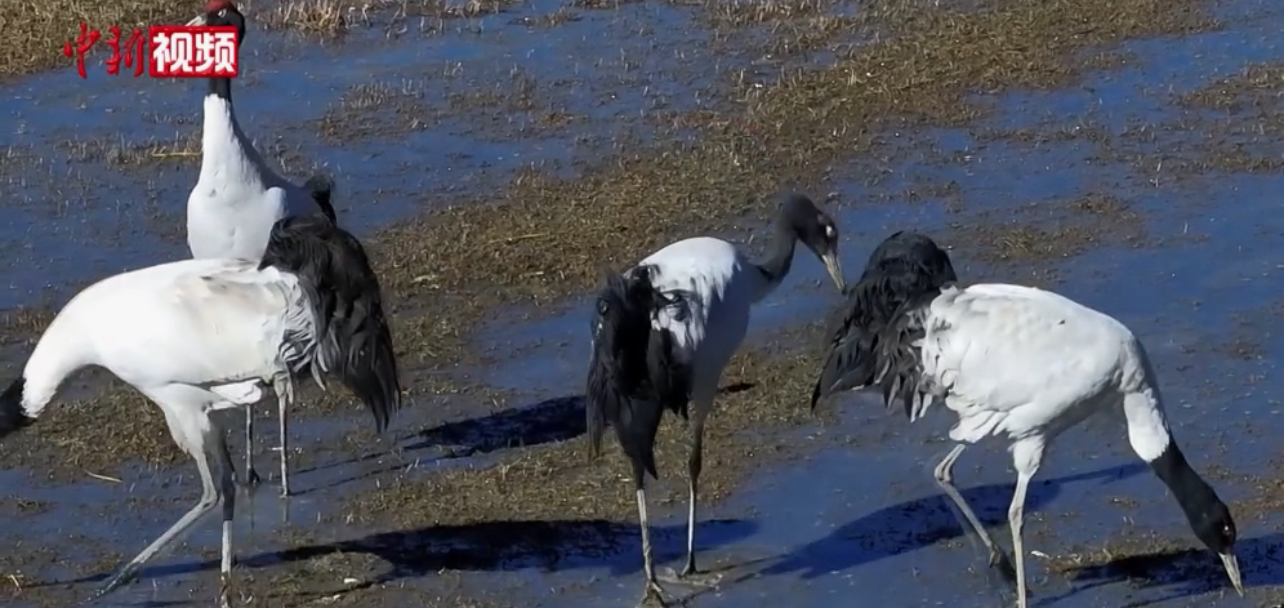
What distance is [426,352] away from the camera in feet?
27.4

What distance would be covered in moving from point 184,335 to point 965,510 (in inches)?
91.6

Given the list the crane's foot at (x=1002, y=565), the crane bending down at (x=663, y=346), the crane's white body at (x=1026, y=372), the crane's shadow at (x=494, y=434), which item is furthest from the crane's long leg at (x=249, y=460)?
the crane's foot at (x=1002, y=565)

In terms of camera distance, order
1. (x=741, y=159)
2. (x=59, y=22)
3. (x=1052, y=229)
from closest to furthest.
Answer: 1. (x=1052, y=229)
2. (x=741, y=159)
3. (x=59, y=22)

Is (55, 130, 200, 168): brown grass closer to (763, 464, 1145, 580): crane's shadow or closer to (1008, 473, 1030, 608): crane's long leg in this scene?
(763, 464, 1145, 580): crane's shadow

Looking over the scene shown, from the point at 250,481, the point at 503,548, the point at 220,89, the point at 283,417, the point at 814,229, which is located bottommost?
the point at 250,481


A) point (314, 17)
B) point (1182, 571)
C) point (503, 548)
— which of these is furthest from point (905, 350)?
point (314, 17)

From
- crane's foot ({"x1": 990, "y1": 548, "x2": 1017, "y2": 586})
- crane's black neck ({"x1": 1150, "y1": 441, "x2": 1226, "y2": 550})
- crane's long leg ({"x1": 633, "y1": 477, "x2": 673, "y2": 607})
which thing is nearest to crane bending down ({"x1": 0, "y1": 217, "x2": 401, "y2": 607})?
crane's long leg ({"x1": 633, "y1": 477, "x2": 673, "y2": 607})

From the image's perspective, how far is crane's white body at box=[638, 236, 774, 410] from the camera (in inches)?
255

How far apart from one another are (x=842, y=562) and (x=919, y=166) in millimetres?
3751

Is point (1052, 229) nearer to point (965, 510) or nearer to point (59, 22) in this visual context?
point (965, 510)

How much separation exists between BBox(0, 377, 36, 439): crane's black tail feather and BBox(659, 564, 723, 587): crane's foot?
6.37 ft

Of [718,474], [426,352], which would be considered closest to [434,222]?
[426,352]

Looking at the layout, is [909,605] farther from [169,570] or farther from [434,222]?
[434,222]

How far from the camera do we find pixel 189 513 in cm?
668
